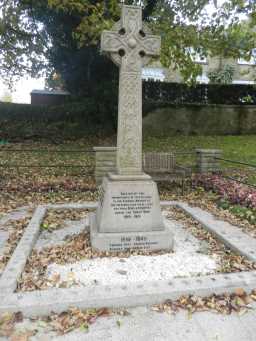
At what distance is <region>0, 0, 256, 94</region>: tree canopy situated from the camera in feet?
29.3

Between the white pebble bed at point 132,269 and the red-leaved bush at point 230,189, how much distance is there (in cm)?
276

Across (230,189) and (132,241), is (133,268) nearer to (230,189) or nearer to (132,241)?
(132,241)

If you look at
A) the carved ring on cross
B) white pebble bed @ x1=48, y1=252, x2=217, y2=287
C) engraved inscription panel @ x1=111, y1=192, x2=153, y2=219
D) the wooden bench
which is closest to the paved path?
white pebble bed @ x1=48, y1=252, x2=217, y2=287

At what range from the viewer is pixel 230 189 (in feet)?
23.9

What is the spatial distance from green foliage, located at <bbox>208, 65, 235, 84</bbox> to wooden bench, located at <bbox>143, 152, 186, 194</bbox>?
14.5 meters

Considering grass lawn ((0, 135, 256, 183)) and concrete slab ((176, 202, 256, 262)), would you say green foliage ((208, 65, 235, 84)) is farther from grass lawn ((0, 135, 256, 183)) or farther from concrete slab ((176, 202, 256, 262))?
concrete slab ((176, 202, 256, 262))

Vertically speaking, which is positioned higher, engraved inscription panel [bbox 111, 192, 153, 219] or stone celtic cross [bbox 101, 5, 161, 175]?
stone celtic cross [bbox 101, 5, 161, 175]

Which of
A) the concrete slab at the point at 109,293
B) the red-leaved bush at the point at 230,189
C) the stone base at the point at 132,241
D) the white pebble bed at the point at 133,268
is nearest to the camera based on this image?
the concrete slab at the point at 109,293

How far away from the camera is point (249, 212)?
5852 millimetres

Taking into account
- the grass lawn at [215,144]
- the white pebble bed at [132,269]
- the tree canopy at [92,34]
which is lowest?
the white pebble bed at [132,269]

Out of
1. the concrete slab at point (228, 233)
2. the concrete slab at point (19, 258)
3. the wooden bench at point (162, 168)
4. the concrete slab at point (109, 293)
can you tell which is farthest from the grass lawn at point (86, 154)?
the concrete slab at point (109, 293)

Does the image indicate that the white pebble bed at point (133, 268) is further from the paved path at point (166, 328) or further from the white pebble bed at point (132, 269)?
the paved path at point (166, 328)

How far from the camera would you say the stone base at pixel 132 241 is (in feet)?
13.5

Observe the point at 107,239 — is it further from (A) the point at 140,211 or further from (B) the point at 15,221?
(B) the point at 15,221
